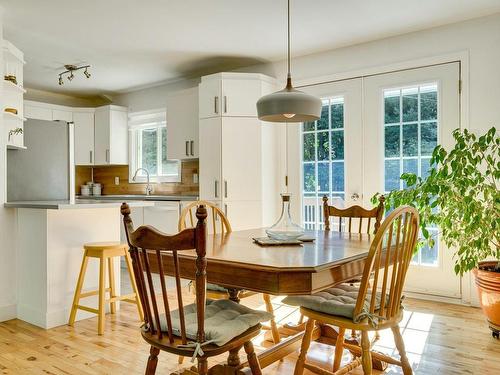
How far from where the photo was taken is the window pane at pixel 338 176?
421 centimetres

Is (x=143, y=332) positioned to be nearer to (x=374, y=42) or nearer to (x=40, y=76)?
(x=374, y=42)

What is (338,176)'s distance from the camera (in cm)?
423

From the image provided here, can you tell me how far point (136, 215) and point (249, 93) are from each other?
2.02m

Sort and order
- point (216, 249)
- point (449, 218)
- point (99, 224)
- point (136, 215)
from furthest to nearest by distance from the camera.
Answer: point (136, 215)
point (99, 224)
point (449, 218)
point (216, 249)

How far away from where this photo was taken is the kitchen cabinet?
20.2 feet

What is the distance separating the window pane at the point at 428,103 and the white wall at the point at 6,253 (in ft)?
11.4

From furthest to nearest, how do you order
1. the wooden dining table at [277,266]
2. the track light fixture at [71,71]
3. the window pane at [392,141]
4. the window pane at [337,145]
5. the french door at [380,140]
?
the track light fixture at [71,71] → the window pane at [337,145] → the window pane at [392,141] → the french door at [380,140] → the wooden dining table at [277,266]

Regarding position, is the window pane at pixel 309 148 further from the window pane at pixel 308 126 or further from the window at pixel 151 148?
the window at pixel 151 148

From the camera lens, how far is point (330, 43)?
13.4ft

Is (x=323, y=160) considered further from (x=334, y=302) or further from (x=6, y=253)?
(x=6, y=253)

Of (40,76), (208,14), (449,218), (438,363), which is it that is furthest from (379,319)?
(40,76)

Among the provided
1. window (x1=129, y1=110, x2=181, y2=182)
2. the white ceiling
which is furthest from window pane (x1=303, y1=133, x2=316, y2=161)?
window (x1=129, y1=110, x2=181, y2=182)

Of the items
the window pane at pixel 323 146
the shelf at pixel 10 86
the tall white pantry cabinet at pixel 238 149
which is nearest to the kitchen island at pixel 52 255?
the shelf at pixel 10 86

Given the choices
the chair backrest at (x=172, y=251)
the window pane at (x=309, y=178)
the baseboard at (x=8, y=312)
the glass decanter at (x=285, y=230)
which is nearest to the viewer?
the chair backrest at (x=172, y=251)
